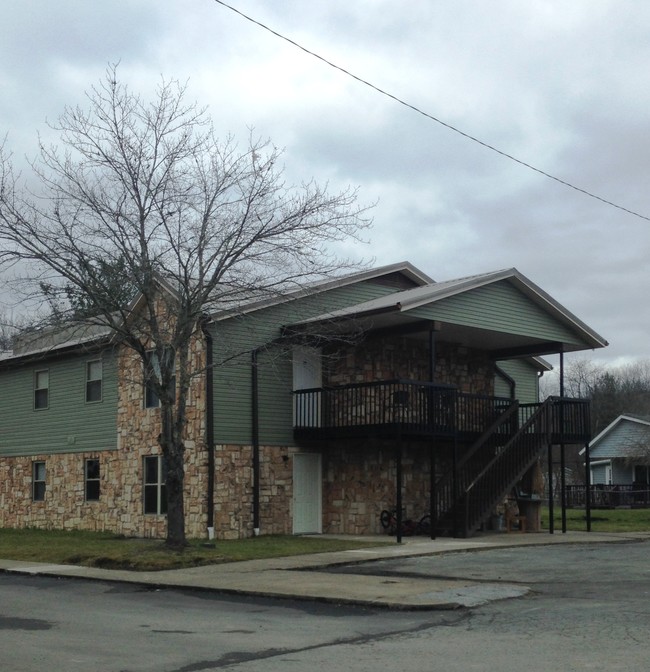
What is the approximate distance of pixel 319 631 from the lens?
1066cm

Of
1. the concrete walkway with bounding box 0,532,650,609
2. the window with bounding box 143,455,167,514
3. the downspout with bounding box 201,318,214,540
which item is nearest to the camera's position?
the concrete walkway with bounding box 0,532,650,609

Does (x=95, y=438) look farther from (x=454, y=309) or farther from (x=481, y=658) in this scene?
(x=481, y=658)

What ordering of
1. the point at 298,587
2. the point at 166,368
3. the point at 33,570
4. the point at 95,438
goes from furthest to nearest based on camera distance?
the point at 95,438, the point at 166,368, the point at 33,570, the point at 298,587

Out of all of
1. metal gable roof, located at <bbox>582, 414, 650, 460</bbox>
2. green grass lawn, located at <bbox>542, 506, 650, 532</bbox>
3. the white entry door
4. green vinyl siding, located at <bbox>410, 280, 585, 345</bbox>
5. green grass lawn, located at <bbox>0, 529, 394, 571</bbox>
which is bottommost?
green grass lawn, located at <bbox>542, 506, 650, 532</bbox>

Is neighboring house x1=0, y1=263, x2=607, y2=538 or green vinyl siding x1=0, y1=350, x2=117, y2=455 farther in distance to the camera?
green vinyl siding x1=0, y1=350, x2=117, y2=455

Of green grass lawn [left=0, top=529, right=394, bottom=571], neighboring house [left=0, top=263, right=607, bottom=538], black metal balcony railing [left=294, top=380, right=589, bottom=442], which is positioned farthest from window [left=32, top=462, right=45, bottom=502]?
black metal balcony railing [left=294, top=380, right=589, bottom=442]

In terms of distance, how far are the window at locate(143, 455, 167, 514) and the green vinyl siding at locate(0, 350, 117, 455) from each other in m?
1.62

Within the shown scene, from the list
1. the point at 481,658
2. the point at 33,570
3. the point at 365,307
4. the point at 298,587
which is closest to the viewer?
the point at 481,658

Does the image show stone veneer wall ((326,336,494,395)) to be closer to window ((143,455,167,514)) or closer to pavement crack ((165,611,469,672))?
window ((143,455,167,514))

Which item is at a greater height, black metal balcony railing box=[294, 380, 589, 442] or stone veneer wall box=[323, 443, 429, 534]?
black metal balcony railing box=[294, 380, 589, 442]

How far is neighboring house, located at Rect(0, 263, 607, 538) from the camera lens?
77.6 ft

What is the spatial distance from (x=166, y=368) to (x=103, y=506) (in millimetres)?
9631

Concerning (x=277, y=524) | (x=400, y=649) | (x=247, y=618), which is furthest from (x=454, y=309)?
(x=400, y=649)

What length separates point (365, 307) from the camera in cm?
2362
